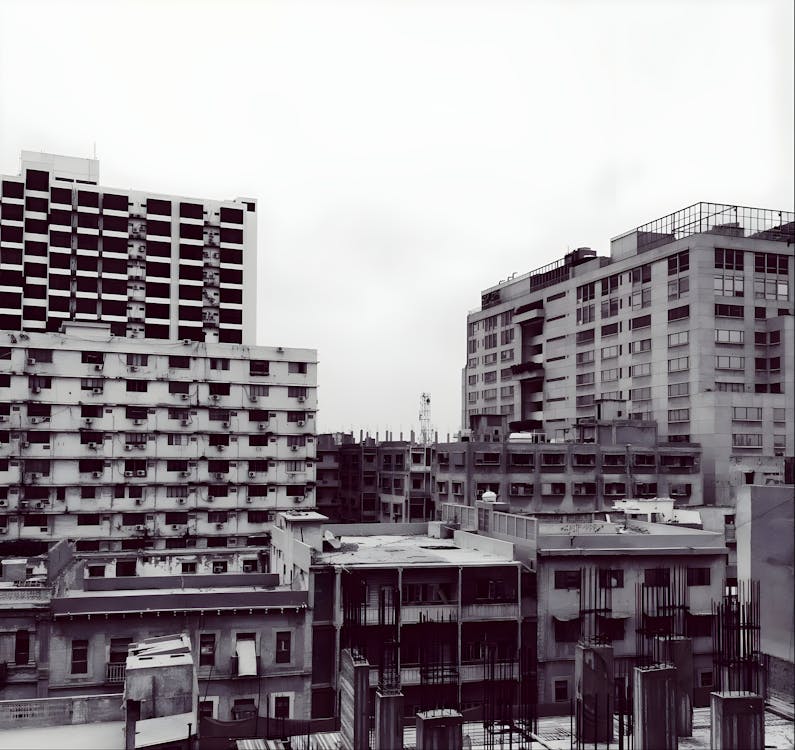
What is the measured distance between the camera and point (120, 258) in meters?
96.9

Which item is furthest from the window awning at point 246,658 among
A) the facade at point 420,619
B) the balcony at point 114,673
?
the balcony at point 114,673

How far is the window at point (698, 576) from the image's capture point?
142 feet

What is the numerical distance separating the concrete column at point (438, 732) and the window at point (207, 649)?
16.9m

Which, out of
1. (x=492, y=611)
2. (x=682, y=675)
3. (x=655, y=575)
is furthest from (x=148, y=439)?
(x=682, y=675)

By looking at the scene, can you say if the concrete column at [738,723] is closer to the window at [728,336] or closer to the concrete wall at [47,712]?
the concrete wall at [47,712]

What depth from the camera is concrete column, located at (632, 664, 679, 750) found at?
26.8 m

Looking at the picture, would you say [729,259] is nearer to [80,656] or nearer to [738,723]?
[738,723]

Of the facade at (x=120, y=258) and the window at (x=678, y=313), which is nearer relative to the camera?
the window at (x=678, y=313)

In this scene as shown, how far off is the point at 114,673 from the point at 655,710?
934 inches

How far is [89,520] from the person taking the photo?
70562mm

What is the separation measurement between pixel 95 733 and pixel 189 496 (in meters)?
44.6

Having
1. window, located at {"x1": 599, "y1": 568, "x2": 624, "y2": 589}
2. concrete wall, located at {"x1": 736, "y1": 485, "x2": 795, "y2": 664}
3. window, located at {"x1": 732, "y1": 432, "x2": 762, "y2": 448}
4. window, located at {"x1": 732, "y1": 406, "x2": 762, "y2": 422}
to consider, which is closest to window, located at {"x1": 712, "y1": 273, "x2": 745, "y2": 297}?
window, located at {"x1": 732, "y1": 406, "x2": 762, "y2": 422}

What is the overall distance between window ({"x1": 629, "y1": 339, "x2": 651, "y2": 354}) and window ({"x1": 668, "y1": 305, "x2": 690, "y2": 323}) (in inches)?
172

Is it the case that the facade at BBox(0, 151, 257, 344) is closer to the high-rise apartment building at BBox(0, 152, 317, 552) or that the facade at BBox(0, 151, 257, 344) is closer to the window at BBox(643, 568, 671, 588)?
the high-rise apartment building at BBox(0, 152, 317, 552)
